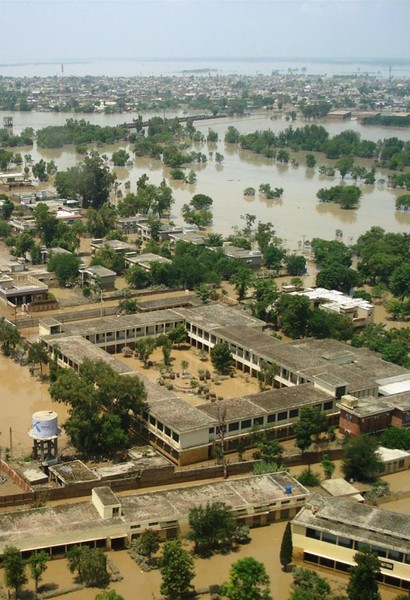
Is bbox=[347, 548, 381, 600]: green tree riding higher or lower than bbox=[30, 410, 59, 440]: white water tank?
lower

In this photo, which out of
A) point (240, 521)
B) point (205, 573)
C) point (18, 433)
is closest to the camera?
point (205, 573)

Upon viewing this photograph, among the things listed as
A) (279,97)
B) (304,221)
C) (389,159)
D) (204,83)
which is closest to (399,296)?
(304,221)

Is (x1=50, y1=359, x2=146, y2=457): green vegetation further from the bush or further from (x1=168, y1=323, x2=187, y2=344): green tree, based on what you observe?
(x1=168, y1=323, x2=187, y2=344): green tree

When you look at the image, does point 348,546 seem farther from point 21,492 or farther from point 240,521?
point 21,492

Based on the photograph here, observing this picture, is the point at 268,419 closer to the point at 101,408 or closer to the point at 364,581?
the point at 101,408

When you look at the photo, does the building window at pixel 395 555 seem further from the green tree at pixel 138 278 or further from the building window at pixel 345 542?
the green tree at pixel 138 278

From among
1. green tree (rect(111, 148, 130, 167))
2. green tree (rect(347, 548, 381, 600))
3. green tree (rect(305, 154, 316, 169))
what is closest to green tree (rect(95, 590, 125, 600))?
green tree (rect(347, 548, 381, 600))

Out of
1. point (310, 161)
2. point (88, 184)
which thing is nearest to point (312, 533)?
point (88, 184)
